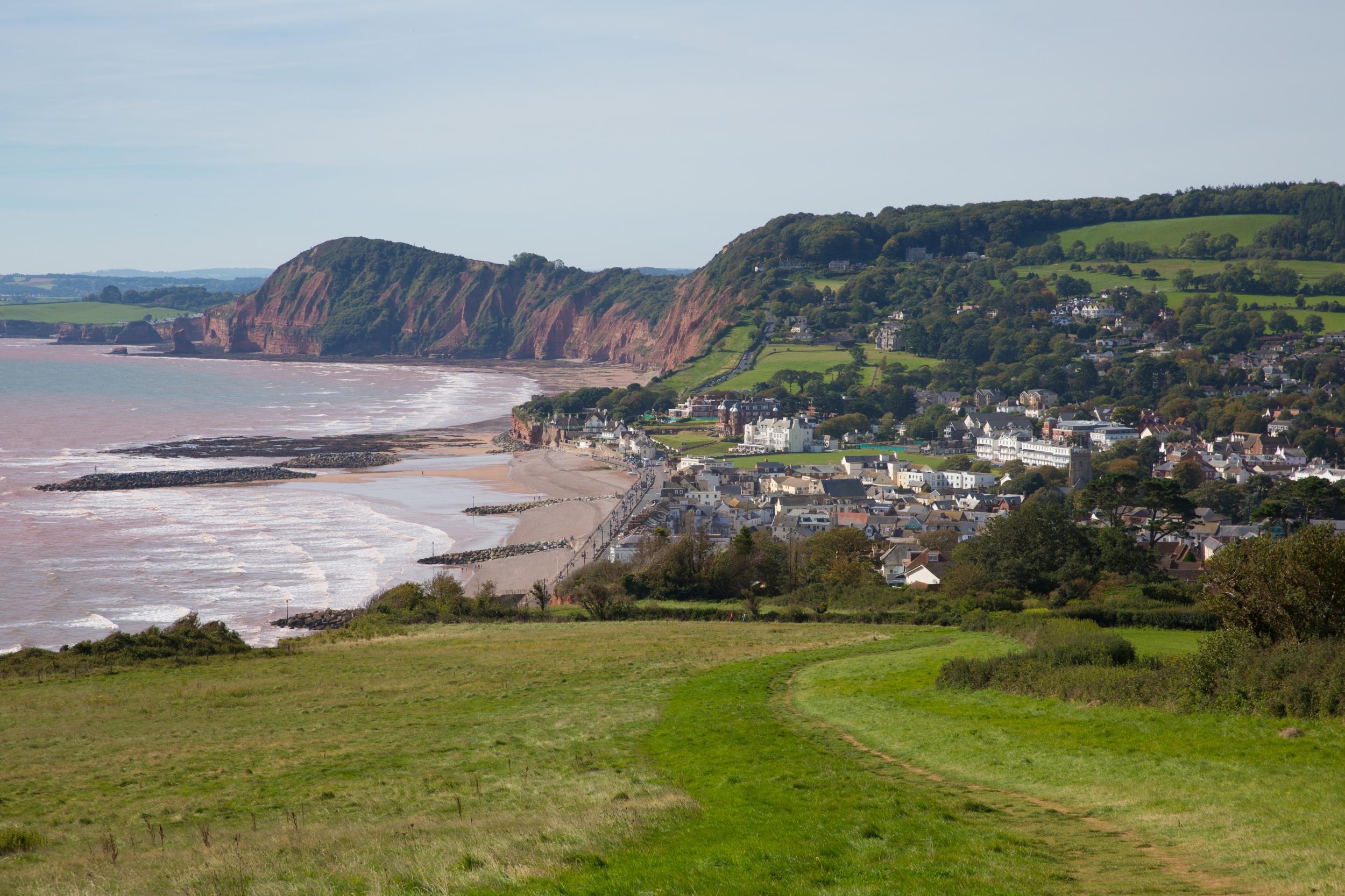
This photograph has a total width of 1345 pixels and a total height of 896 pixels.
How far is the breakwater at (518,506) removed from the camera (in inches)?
2677

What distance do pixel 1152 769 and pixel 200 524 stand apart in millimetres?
57526

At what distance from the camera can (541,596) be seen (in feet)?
136

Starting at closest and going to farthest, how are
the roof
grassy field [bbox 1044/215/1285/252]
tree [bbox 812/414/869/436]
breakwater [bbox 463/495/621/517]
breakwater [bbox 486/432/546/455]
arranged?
breakwater [bbox 463/495/621/517] < the roof < breakwater [bbox 486/432/546/455] < tree [bbox 812/414/869/436] < grassy field [bbox 1044/215/1285/252]

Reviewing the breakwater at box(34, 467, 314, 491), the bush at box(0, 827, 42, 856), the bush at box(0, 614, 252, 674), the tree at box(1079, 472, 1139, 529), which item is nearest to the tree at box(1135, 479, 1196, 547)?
the tree at box(1079, 472, 1139, 529)

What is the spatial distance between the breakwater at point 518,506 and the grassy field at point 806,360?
52.1 m

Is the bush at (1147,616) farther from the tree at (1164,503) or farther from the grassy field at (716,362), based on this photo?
the grassy field at (716,362)

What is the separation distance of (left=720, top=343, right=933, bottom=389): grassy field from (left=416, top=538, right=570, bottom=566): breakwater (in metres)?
68.1

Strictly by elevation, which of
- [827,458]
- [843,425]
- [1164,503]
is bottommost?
[827,458]

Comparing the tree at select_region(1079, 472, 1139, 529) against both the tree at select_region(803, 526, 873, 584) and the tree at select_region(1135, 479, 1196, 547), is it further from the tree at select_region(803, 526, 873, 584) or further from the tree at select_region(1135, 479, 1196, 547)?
the tree at select_region(803, 526, 873, 584)

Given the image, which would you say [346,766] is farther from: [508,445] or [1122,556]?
[508,445]

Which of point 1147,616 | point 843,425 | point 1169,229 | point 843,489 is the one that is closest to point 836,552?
point 1147,616

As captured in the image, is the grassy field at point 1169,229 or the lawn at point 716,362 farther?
the grassy field at point 1169,229

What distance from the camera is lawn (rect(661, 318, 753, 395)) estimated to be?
13800 cm

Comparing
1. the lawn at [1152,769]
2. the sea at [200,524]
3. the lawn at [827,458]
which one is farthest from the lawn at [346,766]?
the lawn at [827,458]
